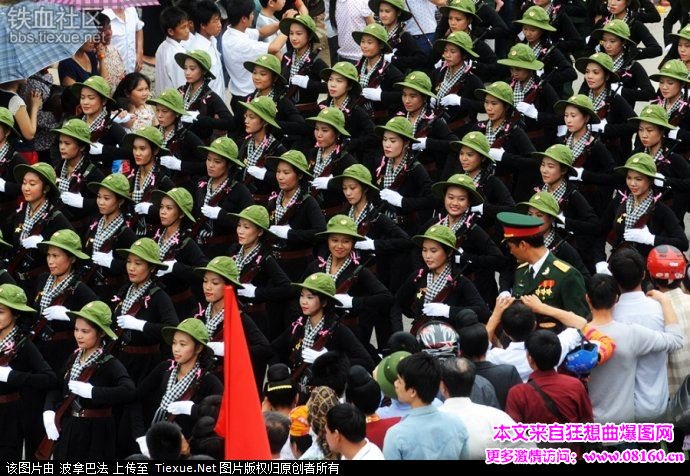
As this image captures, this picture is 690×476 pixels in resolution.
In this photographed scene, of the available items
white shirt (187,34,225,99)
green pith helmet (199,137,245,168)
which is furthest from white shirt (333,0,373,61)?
green pith helmet (199,137,245,168)

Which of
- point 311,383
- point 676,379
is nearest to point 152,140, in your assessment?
point 311,383

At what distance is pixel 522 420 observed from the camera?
987 cm

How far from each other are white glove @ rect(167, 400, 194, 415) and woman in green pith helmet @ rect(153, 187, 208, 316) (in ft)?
5.95

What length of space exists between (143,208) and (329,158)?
5.02 feet

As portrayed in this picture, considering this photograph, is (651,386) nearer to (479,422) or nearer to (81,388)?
(479,422)

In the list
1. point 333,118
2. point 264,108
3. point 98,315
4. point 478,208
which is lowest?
point 98,315

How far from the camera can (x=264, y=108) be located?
15195 millimetres

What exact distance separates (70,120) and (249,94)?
224cm

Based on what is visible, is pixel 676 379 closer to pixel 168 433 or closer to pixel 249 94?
pixel 168 433

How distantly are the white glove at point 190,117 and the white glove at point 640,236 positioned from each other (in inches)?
161

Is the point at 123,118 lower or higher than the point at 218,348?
higher

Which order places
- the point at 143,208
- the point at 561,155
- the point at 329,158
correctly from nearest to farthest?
1. the point at 561,155
2. the point at 143,208
3. the point at 329,158

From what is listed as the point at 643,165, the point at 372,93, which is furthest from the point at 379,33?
the point at 643,165

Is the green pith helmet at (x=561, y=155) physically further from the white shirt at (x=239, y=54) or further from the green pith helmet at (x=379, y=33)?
the white shirt at (x=239, y=54)
